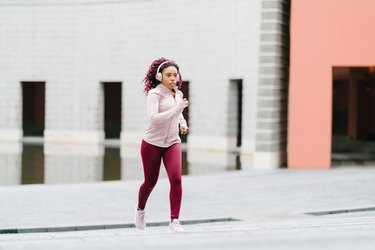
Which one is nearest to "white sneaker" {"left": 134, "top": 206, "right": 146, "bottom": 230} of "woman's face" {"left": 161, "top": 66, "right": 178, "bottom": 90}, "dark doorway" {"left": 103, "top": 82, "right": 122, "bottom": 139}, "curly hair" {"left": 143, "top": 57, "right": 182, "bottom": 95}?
"curly hair" {"left": 143, "top": 57, "right": 182, "bottom": 95}

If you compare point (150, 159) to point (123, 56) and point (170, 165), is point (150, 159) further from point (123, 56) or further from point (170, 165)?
point (123, 56)

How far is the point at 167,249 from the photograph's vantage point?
5852 mm

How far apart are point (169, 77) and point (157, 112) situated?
0.40 m

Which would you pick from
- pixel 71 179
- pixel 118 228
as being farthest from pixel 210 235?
pixel 71 179

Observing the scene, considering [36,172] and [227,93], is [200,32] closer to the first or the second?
[227,93]

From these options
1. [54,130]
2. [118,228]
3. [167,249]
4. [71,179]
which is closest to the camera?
[167,249]

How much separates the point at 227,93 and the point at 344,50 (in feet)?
25.9

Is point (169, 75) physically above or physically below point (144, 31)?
below

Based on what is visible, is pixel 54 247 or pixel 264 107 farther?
pixel 264 107

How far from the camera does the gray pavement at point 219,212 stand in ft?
20.1

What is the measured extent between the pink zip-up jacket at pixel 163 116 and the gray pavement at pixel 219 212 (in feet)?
3.02

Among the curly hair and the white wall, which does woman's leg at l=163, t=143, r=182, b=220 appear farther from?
the white wall

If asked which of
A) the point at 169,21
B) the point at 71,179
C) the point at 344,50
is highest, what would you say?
the point at 169,21

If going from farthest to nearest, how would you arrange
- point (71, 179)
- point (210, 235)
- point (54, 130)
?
point (54, 130)
point (71, 179)
point (210, 235)
